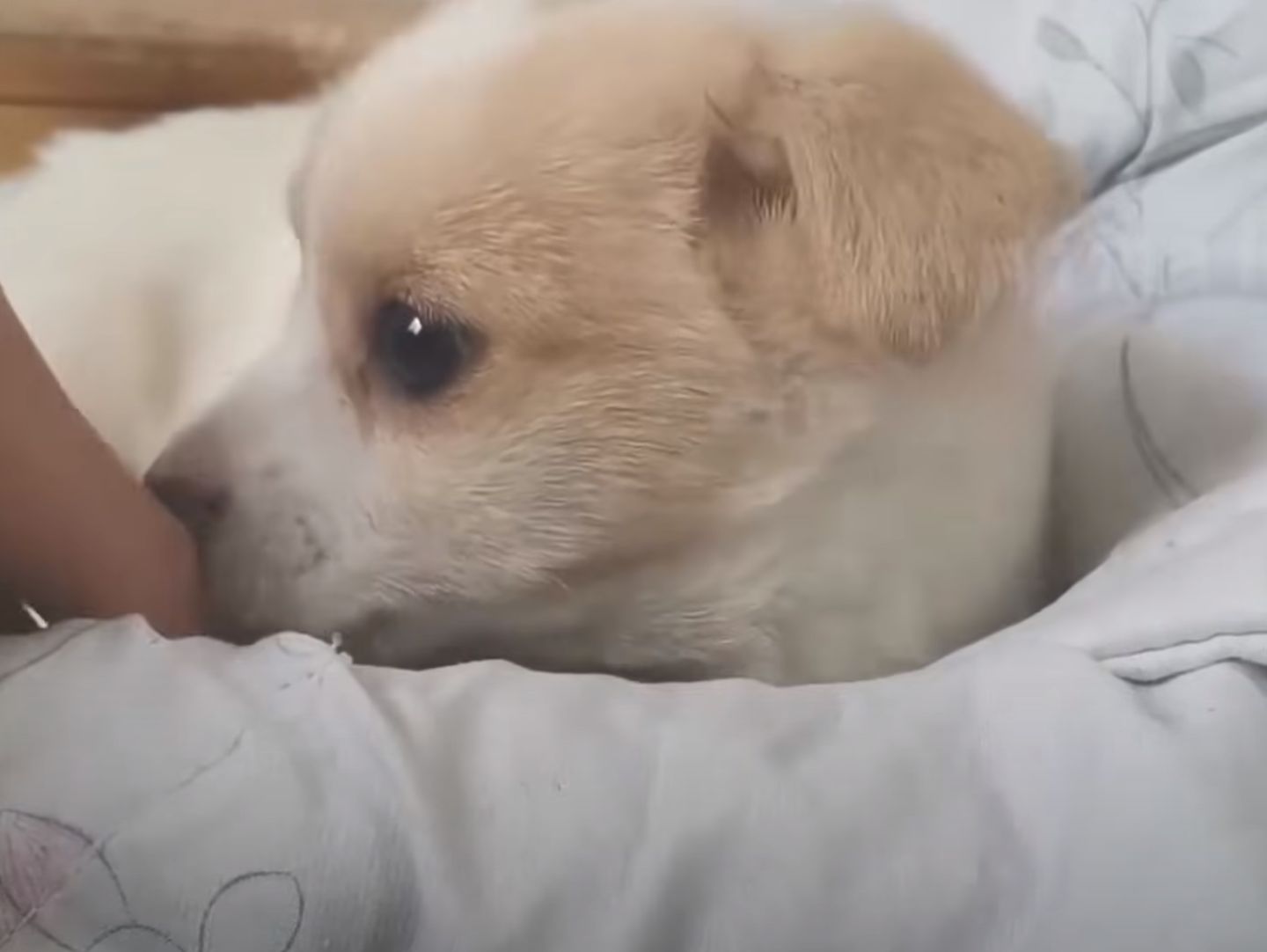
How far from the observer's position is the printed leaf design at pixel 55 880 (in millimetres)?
459

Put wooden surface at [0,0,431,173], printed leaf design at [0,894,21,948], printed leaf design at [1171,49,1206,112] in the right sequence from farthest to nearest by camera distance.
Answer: wooden surface at [0,0,431,173]
printed leaf design at [1171,49,1206,112]
printed leaf design at [0,894,21,948]

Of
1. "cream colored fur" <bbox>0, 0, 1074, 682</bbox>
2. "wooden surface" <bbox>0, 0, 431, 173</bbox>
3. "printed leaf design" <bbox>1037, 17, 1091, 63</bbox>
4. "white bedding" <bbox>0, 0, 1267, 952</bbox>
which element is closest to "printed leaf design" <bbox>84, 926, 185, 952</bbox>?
"white bedding" <bbox>0, 0, 1267, 952</bbox>

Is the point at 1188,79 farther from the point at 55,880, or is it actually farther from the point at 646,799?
the point at 55,880

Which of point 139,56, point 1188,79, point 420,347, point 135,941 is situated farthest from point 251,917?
point 139,56

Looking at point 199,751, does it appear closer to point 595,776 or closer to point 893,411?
point 595,776

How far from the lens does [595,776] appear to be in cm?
52

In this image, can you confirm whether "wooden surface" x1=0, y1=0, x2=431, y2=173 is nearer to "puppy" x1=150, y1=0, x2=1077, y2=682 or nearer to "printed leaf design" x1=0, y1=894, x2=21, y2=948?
"puppy" x1=150, y1=0, x2=1077, y2=682

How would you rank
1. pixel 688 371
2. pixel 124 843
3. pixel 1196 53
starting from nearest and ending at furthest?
pixel 124 843, pixel 688 371, pixel 1196 53

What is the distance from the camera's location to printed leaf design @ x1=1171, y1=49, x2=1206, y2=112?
108cm

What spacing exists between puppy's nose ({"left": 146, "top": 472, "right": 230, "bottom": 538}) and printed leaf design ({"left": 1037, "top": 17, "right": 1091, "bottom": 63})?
649 mm

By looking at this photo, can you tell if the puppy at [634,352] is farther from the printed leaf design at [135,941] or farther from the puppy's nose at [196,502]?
the printed leaf design at [135,941]

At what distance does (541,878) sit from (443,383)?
24 cm

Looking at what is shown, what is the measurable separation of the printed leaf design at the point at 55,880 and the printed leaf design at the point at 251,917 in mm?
23

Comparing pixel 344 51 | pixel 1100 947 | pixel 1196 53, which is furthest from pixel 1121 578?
pixel 344 51
